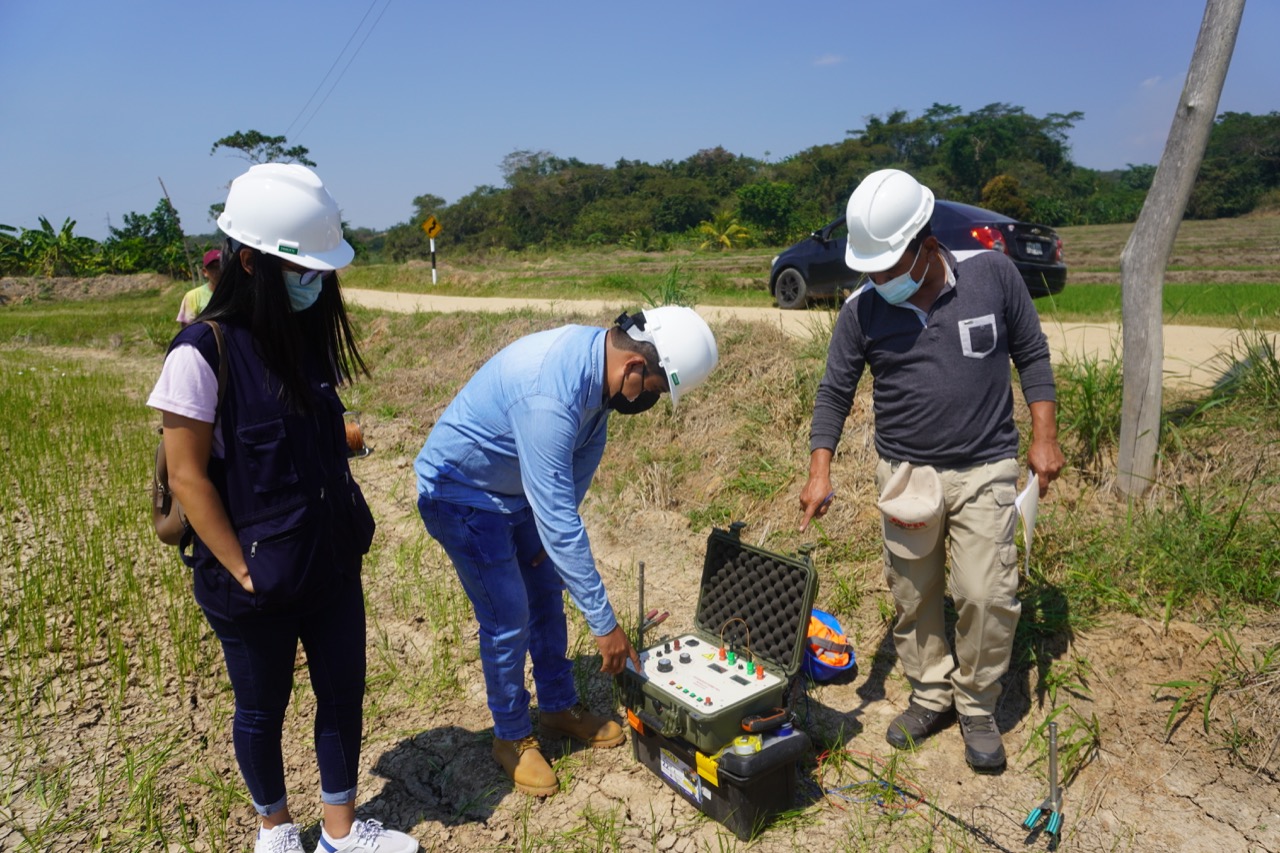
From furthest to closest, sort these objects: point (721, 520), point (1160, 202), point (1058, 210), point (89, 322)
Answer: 1. point (1058, 210)
2. point (89, 322)
3. point (721, 520)
4. point (1160, 202)

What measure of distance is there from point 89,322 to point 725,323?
16573mm

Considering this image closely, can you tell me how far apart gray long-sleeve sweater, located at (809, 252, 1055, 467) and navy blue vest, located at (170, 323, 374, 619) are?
72.9 inches

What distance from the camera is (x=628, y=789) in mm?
2875

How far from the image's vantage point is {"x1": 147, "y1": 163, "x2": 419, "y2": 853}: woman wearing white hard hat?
1.99m

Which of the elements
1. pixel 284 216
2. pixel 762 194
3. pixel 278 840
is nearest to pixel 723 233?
pixel 762 194

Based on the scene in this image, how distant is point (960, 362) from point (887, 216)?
0.53m

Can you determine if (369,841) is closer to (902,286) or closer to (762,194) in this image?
(902,286)

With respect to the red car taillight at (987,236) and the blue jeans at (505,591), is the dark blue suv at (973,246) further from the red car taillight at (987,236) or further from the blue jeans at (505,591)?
the blue jeans at (505,591)

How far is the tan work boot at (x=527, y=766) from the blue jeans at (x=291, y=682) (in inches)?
23.6

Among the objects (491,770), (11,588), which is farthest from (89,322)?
(491,770)

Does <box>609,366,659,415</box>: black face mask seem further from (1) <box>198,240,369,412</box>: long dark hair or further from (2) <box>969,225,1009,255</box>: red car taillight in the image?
(2) <box>969,225,1009,255</box>: red car taillight

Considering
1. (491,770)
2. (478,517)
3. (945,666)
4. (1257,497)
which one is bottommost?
(491,770)

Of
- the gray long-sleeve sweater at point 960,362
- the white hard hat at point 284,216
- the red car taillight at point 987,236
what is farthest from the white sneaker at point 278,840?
A: the red car taillight at point 987,236

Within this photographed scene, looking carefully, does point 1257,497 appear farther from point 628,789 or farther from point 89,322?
point 89,322
